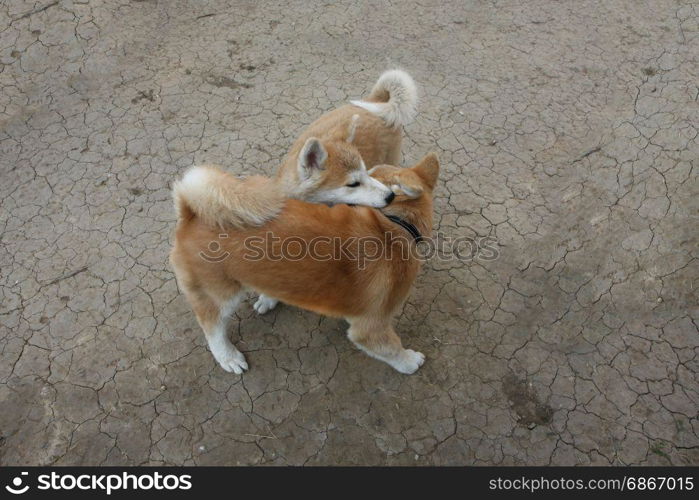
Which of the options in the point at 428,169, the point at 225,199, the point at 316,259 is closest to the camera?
the point at 225,199

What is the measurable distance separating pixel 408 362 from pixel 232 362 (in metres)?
1.14

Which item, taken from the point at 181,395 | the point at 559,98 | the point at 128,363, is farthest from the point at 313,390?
the point at 559,98

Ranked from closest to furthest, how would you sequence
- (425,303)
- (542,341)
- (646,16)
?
(542,341)
(425,303)
(646,16)

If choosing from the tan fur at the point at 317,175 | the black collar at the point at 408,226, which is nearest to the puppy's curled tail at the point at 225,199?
the tan fur at the point at 317,175

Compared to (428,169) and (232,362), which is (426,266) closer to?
(428,169)

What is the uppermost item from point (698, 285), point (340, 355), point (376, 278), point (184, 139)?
point (376, 278)

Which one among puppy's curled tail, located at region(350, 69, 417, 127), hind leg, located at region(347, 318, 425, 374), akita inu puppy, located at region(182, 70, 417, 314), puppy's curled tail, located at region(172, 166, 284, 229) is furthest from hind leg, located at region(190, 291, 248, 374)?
puppy's curled tail, located at region(350, 69, 417, 127)

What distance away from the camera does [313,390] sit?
2930 millimetres

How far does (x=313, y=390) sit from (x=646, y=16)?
559cm

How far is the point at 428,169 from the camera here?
8.81 feet

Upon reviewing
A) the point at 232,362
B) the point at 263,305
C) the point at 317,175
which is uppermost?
the point at 317,175

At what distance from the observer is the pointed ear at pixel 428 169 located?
105 inches

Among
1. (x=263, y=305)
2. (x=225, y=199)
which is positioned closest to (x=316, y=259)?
(x=225, y=199)
